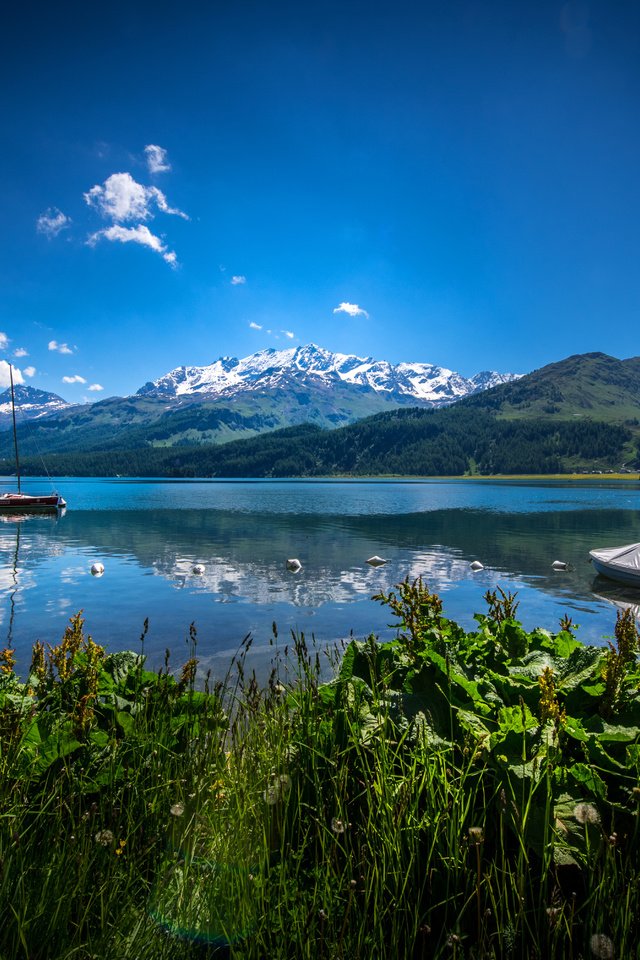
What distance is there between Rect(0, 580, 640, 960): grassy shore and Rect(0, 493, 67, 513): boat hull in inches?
3598

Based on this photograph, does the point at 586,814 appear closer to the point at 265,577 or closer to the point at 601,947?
the point at 601,947

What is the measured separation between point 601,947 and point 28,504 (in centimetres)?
9813

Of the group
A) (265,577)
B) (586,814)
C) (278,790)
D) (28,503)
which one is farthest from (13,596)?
(28,503)

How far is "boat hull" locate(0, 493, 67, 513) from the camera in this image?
85812 mm

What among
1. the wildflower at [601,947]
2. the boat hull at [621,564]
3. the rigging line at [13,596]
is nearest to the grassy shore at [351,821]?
the wildflower at [601,947]

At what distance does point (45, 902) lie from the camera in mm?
3109

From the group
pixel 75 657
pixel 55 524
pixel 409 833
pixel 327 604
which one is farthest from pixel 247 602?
pixel 55 524

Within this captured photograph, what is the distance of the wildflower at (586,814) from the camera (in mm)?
2879

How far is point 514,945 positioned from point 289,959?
135cm

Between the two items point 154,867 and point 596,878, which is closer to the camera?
point 596,878

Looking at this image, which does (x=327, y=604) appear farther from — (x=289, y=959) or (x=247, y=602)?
(x=289, y=959)

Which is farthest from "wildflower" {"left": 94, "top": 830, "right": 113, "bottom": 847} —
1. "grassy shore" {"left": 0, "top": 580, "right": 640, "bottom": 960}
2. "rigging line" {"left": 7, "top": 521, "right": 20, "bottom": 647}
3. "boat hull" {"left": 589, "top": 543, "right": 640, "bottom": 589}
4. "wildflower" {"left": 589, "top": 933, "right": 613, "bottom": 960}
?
"boat hull" {"left": 589, "top": 543, "right": 640, "bottom": 589}

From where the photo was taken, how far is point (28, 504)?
3415 inches

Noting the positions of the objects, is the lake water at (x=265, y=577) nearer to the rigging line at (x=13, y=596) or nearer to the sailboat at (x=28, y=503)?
the rigging line at (x=13, y=596)
